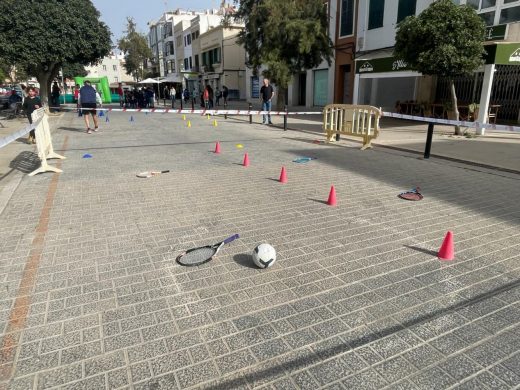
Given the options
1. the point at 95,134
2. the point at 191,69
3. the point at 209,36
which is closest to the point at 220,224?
the point at 95,134

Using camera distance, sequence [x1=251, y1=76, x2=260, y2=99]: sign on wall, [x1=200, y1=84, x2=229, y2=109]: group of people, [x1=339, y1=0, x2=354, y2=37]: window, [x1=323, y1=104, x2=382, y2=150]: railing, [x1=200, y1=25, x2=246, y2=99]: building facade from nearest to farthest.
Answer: [x1=323, y1=104, x2=382, y2=150]: railing < [x1=339, y1=0, x2=354, y2=37]: window < [x1=200, y1=84, x2=229, y2=109]: group of people < [x1=251, y1=76, x2=260, y2=99]: sign on wall < [x1=200, y1=25, x2=246, y2=99]: building facade

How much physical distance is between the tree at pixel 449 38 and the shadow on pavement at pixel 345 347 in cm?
1051

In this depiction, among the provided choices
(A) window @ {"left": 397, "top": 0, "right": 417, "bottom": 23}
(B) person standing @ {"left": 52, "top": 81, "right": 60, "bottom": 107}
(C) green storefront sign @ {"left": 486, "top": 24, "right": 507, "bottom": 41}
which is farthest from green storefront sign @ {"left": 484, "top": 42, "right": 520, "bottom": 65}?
(B) person standing @ {"left": 52, "top": 81, "right": 60, "bottom": 107}

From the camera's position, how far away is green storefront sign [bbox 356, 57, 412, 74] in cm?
1533

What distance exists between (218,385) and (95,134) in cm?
1431

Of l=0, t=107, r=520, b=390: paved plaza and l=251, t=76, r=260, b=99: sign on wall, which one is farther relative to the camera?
l=251, t=76, r=260, b=99: sign on wall

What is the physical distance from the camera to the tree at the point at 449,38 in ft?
38.1

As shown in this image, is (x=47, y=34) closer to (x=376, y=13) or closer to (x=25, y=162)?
(x=25, y=162)

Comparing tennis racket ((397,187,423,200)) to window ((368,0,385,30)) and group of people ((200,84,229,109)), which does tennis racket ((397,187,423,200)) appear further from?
group of people ((200,84,229,109))

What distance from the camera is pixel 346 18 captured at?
23.5 m

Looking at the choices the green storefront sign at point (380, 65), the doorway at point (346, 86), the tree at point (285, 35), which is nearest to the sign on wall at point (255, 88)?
the doorway at point (346, 86)

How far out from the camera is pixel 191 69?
5659cm

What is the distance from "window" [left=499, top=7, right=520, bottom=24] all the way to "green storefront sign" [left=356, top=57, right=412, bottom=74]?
401 centimetres

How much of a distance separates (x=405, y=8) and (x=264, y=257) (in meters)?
19.6
